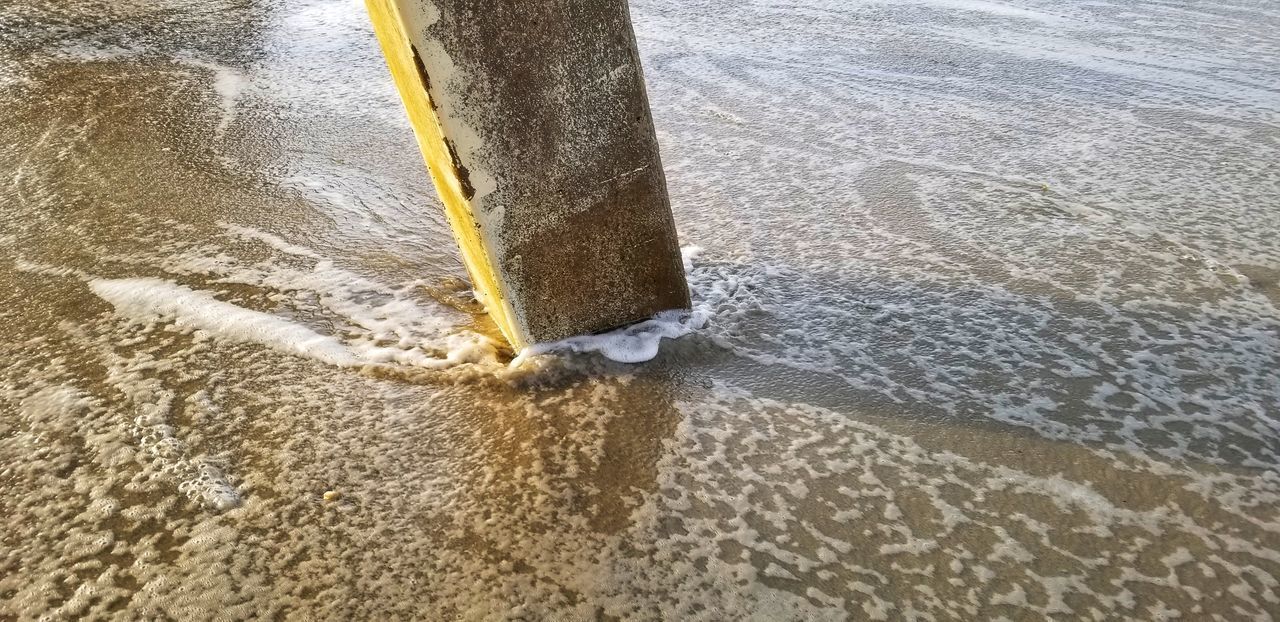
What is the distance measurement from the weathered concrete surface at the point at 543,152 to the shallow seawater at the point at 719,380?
0.62ft

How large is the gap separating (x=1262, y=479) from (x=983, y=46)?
3.34 metres

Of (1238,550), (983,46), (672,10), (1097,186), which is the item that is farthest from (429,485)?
Result: (672,10)

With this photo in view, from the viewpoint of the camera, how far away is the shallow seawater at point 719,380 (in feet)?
5.85

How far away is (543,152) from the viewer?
2.15m

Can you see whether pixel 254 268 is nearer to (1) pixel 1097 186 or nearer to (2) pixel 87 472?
(2) pixel 87 472

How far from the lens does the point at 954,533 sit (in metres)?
1.84

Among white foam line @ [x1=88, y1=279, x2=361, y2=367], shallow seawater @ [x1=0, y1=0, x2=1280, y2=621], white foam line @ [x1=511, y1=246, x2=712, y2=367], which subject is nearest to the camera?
shallow seawater @ [x1=0, y1=0, x2=1280, y2=621]

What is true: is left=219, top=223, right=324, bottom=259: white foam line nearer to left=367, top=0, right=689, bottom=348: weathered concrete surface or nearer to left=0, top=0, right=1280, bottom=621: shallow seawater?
left=0, top=0, right=1280, bottom=621: shallow seawater

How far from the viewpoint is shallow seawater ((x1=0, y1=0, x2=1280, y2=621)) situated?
5.85 ft

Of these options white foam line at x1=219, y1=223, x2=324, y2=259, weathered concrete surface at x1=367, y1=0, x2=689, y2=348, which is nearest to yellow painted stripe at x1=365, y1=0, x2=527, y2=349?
weathered concrete surface at x1=367, y1=0, x2=689, y2=348

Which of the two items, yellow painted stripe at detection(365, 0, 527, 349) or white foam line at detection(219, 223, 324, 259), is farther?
white foam line at detection(219, 223, 324, 259)

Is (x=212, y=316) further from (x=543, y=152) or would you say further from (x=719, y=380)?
(x=719, y=380)

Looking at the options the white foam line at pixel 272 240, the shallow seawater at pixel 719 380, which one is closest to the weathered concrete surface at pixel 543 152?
the shallow seawater at pixel 719 380

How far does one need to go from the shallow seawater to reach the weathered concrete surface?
19 centimetres
